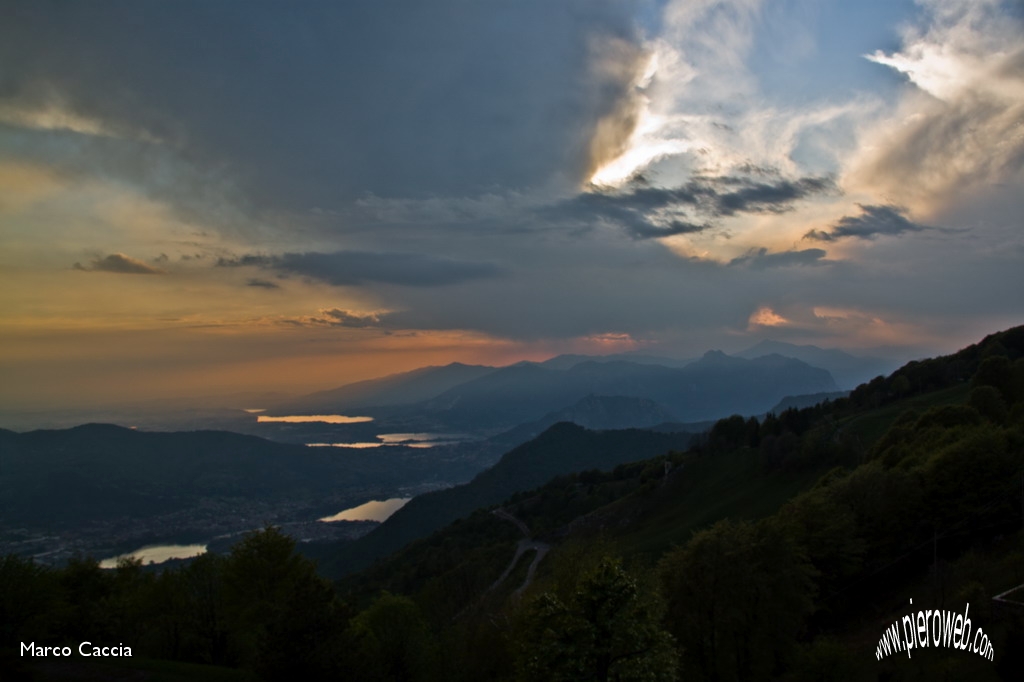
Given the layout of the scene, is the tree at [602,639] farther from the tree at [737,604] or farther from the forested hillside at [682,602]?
the tree at [737,604]

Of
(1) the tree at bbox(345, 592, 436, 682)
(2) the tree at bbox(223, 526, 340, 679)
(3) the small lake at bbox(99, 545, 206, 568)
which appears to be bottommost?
(3) the small lake at bbox(99, 545, 206, 568)

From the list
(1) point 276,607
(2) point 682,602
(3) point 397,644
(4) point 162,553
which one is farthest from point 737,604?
(4) point 162,553

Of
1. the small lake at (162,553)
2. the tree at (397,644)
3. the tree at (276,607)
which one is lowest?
the small lake at (162,553)

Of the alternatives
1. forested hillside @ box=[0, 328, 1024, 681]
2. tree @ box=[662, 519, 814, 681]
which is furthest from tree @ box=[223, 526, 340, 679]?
tree @ box=[662, 519, 814, 681]

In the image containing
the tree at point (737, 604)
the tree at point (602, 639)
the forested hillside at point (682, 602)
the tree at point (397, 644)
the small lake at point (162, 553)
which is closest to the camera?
the tree at point (602, 639)

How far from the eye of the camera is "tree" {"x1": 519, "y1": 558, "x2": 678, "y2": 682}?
21438 millimetres

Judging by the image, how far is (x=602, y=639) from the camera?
21844 mm

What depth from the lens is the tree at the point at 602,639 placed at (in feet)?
70.3

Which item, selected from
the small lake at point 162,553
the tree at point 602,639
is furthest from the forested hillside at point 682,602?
the small lake at point 162,553

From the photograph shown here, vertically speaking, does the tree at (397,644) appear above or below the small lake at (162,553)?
above

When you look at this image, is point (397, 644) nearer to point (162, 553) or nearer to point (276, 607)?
point (276, 607)

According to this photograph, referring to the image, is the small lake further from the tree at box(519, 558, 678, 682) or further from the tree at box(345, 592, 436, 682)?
the tree at box(519, 558, 678, 682)

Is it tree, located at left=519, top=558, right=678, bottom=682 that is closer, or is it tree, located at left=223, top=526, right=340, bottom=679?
tree, located at left=519, top=558, right=678, bottom=682

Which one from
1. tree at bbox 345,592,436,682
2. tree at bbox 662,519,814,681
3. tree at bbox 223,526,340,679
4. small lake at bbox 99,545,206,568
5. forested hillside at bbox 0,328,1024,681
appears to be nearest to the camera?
forested hillside at bbox 0,328,1024,681
